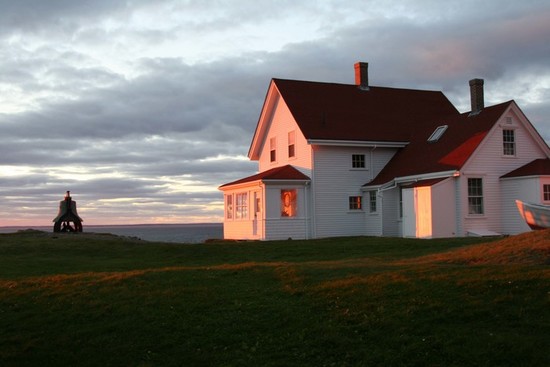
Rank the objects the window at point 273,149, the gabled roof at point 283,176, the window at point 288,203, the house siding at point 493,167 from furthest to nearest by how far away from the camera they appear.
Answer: the window at point 273,149 → the window at point 288,203 → the gabled roof at point 283,176 → the house siding at point 493,167

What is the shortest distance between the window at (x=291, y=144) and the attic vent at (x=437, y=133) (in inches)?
285

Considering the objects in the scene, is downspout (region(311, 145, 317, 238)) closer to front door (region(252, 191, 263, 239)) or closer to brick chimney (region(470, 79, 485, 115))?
front door (region(252, 191, 263, 239))

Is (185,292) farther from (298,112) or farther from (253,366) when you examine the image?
(298,112)

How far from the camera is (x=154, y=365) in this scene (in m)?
9.81

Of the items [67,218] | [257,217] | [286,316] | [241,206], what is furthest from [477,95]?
[286,316]

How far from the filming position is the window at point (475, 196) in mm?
29484

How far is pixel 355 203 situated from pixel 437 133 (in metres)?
5.68

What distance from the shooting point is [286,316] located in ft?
37.4

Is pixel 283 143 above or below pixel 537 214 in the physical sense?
above

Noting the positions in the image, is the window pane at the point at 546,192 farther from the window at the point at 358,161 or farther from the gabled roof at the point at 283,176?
the gabled roof at the point at 283,176

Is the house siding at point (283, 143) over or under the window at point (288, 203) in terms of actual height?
over

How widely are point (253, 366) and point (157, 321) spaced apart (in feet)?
8.87

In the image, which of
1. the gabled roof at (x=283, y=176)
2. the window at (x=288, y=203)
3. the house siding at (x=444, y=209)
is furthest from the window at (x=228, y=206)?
the house siding at (x=444, y=209)

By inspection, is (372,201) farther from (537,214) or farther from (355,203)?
(537,214)
